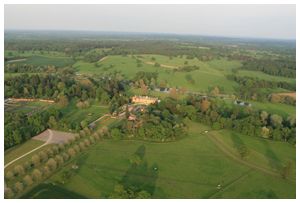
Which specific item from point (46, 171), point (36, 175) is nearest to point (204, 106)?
point (46, 171)

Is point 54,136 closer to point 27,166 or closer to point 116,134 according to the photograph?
point 116,134

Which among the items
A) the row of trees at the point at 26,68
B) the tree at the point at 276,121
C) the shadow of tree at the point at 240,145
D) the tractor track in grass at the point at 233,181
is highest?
the row of trees at the point at 26,68

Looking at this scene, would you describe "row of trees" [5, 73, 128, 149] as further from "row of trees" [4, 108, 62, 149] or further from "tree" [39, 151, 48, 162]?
"tree" [39, 151, 48, 162]

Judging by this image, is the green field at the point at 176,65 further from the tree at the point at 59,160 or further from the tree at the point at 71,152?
the tree at the point at 59,160

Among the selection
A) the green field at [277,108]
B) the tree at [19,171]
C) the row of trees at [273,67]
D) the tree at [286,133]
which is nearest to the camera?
the tree at [19,171]

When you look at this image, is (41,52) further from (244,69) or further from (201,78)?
(244,69)

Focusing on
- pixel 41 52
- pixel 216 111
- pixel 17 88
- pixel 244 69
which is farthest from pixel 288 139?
pixel 41 52

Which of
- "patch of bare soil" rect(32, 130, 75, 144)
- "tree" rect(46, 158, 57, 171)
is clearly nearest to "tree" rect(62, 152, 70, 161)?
"tree" rect(46, 158, 57, 171)

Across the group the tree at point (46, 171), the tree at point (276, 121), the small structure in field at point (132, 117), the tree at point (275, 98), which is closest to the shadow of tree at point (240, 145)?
the tree at point (276, 121)
